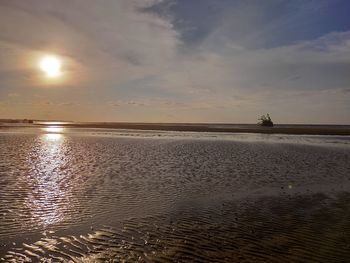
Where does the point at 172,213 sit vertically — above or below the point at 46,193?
below

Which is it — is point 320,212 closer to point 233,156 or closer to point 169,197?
point 169,197

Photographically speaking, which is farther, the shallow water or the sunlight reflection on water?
the sunlight reflection on water

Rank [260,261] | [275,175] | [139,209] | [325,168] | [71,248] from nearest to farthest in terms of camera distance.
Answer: [260,261] < [71,248] < [139,209] < [275,175] < [325,168]

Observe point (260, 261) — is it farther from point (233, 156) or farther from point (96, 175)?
point (233, 156)

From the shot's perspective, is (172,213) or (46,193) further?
(46,193)

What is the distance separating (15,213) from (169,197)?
5772 millimetres

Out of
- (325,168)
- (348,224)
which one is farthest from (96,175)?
(325,168)

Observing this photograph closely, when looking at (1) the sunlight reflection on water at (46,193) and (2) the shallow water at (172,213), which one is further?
(1) the sunlight reflection on water at (46,193)

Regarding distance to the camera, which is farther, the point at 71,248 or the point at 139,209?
the point at 139,209

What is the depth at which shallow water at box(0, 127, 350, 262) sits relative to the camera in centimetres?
880

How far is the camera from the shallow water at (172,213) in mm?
8797

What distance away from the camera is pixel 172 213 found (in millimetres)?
12477

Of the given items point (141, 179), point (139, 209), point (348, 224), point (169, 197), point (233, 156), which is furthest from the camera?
point (233, 156)

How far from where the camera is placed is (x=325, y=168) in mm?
24219
